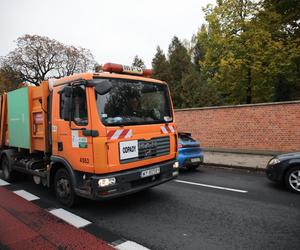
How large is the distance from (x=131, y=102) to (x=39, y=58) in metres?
35.8

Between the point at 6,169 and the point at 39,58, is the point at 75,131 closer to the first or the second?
the point at 6,169

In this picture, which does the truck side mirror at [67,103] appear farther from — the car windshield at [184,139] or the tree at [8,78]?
the tree at [8,78]

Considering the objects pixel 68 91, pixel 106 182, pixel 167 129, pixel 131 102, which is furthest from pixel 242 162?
pixel 68 91

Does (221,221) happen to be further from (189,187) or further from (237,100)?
(237,100)

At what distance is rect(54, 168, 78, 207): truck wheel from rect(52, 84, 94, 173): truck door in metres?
0.41

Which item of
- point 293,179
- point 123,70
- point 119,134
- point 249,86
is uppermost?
point 249,86

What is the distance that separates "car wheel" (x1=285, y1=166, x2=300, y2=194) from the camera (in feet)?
20.2

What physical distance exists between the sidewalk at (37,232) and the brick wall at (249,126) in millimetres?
10673

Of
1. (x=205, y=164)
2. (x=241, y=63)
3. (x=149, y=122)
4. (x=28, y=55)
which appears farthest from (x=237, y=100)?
(x=28, y=55)

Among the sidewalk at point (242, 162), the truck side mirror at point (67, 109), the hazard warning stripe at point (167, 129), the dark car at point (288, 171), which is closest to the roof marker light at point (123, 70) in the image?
the truck side mirror at point (67, 109)

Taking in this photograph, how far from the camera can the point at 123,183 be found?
15.4ft

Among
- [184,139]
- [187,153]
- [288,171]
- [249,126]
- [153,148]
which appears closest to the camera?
[153,148]

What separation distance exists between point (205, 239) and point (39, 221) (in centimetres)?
304

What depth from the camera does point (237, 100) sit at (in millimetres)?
23953
